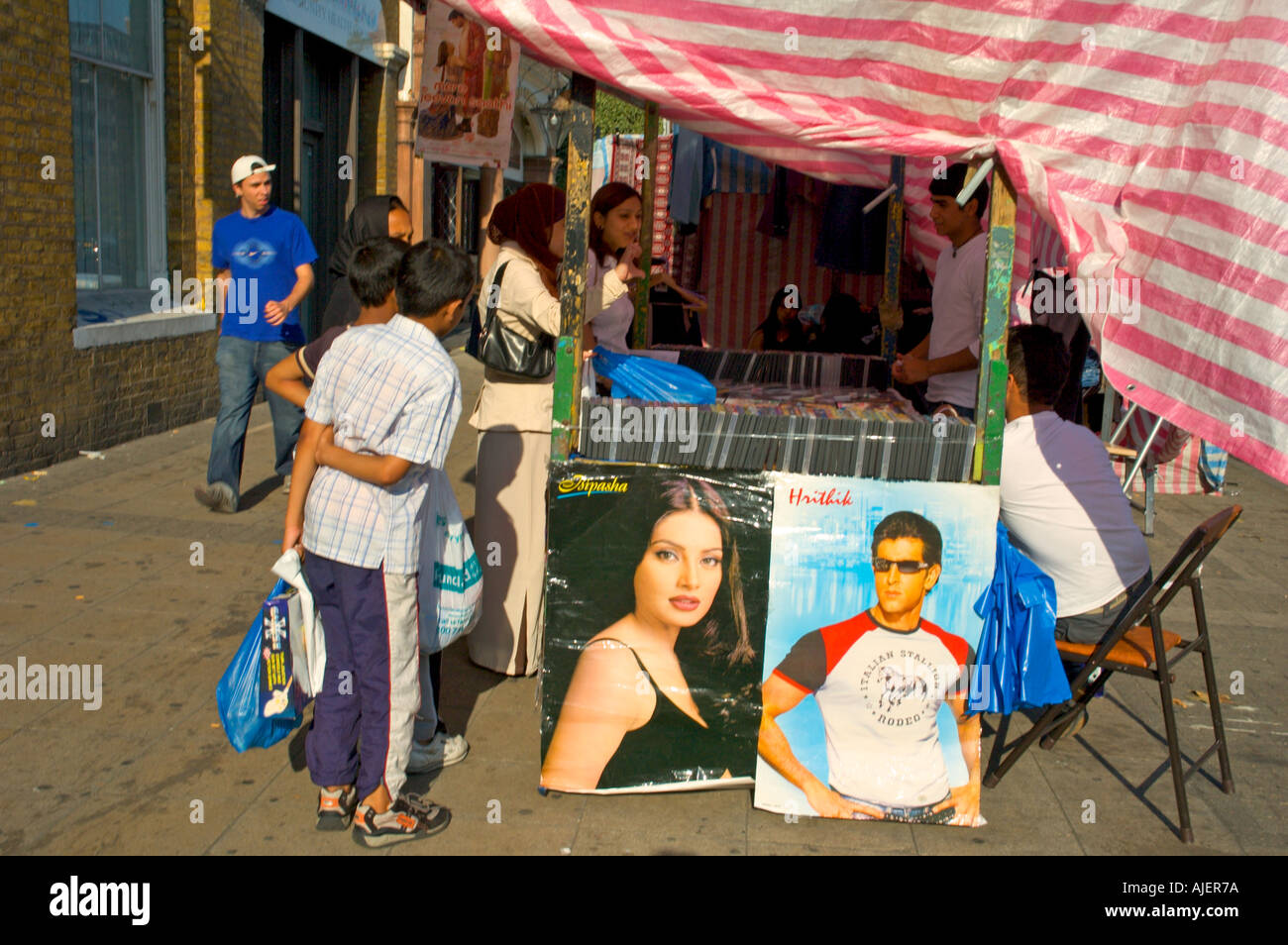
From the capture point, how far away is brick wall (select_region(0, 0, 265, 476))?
7375 mm

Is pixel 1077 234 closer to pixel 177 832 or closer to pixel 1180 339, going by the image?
pixel 1180 339

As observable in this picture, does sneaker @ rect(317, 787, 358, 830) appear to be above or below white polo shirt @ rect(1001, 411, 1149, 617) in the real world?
below

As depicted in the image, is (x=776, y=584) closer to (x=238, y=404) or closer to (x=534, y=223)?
(x=534, y=223)

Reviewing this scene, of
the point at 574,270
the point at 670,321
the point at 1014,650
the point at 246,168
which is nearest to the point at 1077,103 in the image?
the point at 574,270

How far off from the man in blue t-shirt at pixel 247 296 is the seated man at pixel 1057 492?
4.53 m

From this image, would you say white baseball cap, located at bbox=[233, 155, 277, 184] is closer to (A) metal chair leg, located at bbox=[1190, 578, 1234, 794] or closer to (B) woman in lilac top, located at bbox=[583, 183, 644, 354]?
(B) woman in lilac top, located at bbox=[583, 183, 644, 354]

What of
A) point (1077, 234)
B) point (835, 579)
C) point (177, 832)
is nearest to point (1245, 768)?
point (835, 579)

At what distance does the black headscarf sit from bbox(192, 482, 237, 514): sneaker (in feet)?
7.59

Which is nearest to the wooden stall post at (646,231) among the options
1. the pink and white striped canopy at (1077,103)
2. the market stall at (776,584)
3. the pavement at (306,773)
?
the pavement at (306,773)

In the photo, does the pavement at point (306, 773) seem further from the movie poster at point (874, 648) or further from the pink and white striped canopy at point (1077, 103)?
the pink and white striped canopy at point (1077, 103)

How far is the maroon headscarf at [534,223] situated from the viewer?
4.46 m

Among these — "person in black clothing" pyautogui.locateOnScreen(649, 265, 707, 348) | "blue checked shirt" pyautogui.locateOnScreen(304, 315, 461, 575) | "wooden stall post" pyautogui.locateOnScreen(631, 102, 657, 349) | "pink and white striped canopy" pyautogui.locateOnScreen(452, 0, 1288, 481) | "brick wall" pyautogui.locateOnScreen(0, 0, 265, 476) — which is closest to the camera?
"pink and white striped canopy" pyautogui.locateOnScreen(452, 0, 1288, 481)

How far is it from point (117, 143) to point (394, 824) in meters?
7.48

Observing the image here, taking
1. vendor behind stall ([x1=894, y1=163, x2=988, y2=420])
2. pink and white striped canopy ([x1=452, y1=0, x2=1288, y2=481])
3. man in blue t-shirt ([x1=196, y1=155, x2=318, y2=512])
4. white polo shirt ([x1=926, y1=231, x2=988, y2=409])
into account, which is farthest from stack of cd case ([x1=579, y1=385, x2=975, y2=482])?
man in blue t-shirt ([x1=196, y1=155, x2=318, y2=512])
